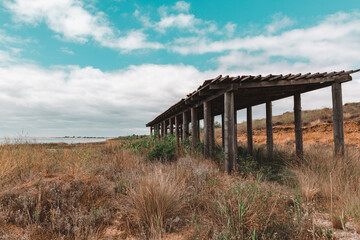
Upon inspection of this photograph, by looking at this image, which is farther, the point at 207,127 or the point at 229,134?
the point at 207,127

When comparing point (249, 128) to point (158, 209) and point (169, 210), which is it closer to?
point (169, 210)

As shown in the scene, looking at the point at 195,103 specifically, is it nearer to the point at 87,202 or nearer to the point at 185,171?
the point at 185,171

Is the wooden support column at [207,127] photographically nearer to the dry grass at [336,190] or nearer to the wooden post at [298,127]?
the wooden post at [298,127]

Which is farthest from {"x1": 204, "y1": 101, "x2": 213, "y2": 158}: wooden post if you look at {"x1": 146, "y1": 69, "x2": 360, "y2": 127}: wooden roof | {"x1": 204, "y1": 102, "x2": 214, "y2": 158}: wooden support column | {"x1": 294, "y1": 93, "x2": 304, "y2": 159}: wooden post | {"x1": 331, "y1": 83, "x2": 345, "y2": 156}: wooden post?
{"x1": 331, "y1": 83, "x2": 345, "y2": 156}: wooden post

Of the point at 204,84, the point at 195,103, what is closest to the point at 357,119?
the point at 195,103

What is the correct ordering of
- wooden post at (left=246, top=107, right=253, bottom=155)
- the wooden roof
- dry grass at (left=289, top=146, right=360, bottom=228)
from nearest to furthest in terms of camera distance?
dry grass at (left=289, top=146, right=360, bottom=228) → the wooden roof → wooden post at (left=246, top=107, right=253, bottom=155)

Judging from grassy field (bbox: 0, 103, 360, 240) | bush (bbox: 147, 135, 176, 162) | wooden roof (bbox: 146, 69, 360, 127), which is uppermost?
wooden roof (bbox: 146, 69, 360, 127)

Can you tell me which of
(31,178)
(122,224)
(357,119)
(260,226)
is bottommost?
(122,224)

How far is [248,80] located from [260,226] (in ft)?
15.1

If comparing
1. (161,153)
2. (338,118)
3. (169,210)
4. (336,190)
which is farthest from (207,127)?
(169,210)

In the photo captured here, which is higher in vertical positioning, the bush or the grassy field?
the bush

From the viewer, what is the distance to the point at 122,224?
378cm

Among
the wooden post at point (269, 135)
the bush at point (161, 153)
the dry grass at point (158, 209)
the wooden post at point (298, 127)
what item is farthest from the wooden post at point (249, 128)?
the dry grass at point (158, 209)

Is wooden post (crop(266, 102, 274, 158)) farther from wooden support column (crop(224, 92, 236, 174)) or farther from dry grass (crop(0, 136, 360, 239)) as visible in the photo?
dry grass (crop(0, 136, 360, 239))
